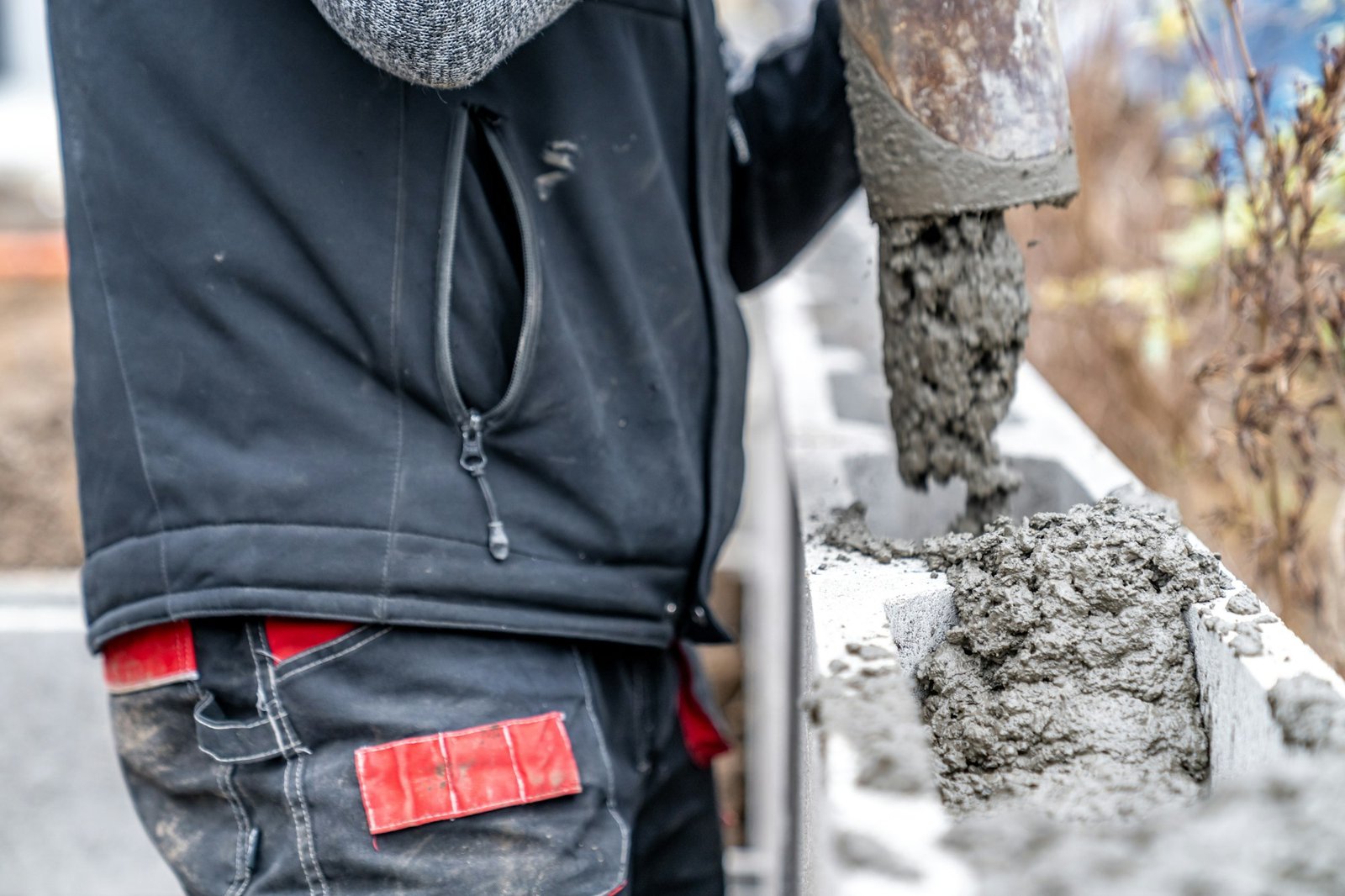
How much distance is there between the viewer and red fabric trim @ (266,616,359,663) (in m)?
1.34

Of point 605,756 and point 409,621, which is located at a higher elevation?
point 409,621

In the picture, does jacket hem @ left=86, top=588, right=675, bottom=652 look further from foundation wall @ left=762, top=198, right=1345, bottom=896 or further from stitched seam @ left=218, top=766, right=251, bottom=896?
foundation wall @ left=762, top=198, right=1345, bottom=896

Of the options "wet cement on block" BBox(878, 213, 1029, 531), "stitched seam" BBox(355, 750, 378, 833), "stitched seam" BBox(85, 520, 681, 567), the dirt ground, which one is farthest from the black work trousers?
the dirt ground

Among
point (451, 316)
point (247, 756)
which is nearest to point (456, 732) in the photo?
point (247, 756)

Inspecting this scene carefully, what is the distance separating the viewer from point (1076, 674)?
3.92 ft

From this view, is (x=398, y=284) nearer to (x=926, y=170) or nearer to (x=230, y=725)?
(x=230, y=725)

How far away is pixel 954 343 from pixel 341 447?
2.67 ft

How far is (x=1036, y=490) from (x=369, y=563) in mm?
1139

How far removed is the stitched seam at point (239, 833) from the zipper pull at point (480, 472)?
0.42 m

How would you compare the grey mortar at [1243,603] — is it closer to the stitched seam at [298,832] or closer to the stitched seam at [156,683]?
the stitched seam at [298,832]

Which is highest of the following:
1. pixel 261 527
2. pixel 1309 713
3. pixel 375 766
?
pixel 261 527

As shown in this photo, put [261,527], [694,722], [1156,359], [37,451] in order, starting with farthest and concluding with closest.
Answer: [37,451] < [1156,359] < [694,722] < [261,527]

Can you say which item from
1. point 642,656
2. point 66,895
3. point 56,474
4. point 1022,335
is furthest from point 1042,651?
point 56,474

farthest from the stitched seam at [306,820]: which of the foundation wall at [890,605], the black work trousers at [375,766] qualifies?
the foundation wall at [890,605]
